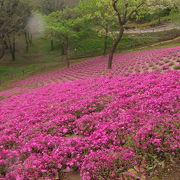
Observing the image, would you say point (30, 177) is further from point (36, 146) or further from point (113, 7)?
point (113, 7)

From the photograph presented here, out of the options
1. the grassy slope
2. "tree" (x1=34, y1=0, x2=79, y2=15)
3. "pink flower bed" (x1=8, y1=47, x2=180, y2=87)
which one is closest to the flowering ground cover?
"pink flower bed" (x1=8, y1=47, x2=180, y2=87)

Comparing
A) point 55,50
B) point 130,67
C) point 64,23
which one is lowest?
point 130,67

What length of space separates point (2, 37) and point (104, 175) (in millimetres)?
47011

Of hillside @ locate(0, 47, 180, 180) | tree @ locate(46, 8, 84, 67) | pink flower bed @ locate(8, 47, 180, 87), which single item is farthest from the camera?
tree @ locate(46, 8, 84, 67)

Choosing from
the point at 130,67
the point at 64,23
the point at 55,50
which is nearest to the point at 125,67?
the point at 130,67

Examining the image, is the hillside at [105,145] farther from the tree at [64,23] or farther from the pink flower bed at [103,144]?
the tree at [64,23]

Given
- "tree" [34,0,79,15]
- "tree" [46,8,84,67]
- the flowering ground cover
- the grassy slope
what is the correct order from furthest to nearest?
"tree" [34,0,79,15], the grassy slope, "tree" [46,8,84,67], the flowering ground cover

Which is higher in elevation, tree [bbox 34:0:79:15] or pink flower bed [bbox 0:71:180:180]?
tree [bbox 34:0:79:15]

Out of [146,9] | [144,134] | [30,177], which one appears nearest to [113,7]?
[146,9]

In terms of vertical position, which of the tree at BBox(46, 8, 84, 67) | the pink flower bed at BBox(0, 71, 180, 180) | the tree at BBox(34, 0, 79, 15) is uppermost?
the tree at BBox(34, 0, 79, 15)

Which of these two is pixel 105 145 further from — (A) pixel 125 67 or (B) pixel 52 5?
(B) pixel 52 5

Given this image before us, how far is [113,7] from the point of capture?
76.1 feet

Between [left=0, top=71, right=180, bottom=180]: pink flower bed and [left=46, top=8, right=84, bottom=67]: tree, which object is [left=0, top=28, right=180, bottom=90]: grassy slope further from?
[left=0, top=71, right=180, bottom=180]: pink flower bed

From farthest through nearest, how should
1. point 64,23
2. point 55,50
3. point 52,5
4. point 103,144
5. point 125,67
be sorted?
point 52,5 < point 55,50 < point 64,23 < point 125,67 < point 103,144
